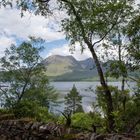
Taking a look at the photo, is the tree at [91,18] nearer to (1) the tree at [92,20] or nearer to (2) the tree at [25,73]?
(1) the tree at [92,20]

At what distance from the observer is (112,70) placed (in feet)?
53.5

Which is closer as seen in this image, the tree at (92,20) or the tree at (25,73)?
the tree at (92,20)

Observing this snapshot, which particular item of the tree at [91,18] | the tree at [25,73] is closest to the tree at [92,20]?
the tree at [91,18]

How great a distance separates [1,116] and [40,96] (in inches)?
1934

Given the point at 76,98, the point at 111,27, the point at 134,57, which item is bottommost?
the point at 76,98

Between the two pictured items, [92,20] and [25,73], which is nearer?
[92,20]

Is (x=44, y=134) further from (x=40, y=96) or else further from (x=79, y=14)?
(x=40, y=96)

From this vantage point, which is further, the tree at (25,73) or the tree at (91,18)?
the tree at (25,73)

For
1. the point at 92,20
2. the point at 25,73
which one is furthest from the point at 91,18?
the point at 25,73

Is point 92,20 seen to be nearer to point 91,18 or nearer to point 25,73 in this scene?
point 91,18

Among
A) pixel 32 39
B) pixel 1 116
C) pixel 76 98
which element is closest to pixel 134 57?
pixel 1 116

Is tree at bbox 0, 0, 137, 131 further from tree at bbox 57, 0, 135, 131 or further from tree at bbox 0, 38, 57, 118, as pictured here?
tree at bbox 0, 38, 57, 118

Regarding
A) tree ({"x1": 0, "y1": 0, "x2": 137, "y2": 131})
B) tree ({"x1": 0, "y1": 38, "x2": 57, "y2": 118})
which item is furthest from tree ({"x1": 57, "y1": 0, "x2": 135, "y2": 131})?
tree ({"x1": 0, "y1": 38, "x2": 57, "y2": 118})

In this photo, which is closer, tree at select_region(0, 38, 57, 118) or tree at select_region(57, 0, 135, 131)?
tree at select_region(57, 0, 135, 131)
